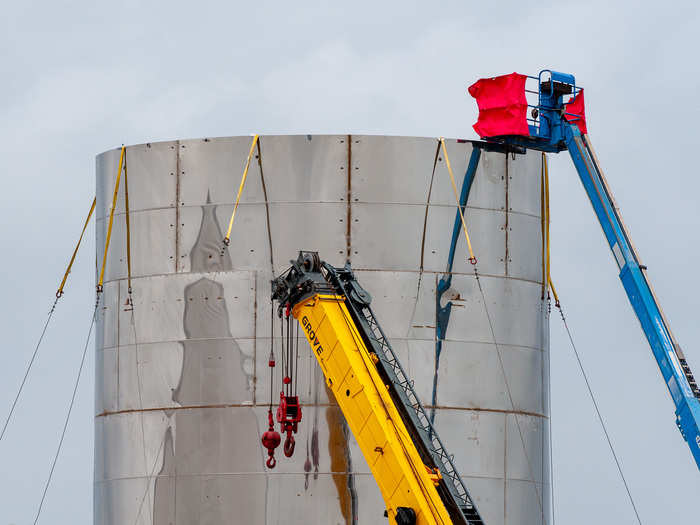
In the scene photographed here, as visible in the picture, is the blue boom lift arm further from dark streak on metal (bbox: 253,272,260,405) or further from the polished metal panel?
dark streak on metal (bbox: 253,272,260,405)

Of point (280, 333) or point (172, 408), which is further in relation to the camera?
point (172, 408)

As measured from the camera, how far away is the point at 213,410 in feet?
106

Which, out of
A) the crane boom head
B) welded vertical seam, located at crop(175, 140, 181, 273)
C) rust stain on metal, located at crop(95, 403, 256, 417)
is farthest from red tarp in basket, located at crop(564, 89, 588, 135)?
rust stain on metal, located at crop(95, 403, 256, 417)

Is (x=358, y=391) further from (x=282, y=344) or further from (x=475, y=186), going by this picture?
(x=475, y=186)

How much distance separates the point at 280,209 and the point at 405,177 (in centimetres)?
277

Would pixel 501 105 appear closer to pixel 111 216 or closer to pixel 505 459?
pixel 505 459

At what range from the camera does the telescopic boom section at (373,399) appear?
84.2 ft

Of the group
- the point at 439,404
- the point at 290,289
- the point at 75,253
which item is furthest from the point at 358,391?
the point at 75,253

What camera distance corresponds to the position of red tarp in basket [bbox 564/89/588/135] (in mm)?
34688

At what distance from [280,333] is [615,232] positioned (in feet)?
24.2

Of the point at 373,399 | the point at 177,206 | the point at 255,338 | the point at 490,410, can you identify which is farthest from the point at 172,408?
the point at 373,399

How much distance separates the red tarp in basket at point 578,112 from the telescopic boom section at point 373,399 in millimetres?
8315

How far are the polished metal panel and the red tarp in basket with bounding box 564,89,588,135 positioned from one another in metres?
2.63

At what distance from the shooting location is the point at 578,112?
114ft
